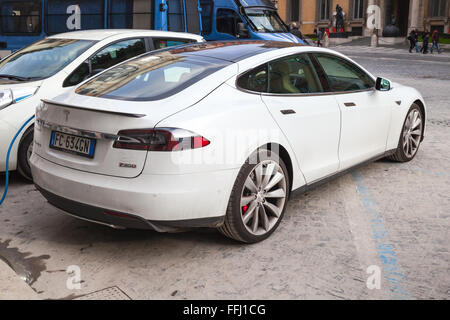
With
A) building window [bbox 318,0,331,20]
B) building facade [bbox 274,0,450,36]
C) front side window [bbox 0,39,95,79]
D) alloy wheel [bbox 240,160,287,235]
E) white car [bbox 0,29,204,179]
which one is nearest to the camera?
alloy wheel [bbox 240,160,287,235]

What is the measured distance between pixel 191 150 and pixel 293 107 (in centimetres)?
123

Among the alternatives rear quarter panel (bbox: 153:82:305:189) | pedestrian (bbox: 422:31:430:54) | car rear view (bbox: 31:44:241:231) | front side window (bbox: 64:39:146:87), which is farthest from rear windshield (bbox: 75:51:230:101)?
pedestrian (bbox: 422:31:430:54)

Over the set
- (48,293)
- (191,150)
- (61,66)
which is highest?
(61,66)

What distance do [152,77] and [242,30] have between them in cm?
1402

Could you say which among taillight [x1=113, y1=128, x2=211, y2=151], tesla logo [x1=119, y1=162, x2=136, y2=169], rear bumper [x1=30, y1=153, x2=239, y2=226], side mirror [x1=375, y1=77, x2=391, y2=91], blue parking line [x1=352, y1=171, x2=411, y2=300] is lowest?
blue parking line [x1=352, y1=171, x2=411, y2=300]

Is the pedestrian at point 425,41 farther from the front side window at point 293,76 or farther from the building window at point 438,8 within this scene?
the front side window at point 293,76

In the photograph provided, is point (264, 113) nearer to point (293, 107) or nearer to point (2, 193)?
point (293, 107)

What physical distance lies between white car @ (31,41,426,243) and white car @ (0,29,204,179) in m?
1.44

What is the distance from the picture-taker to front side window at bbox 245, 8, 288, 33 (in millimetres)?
18141

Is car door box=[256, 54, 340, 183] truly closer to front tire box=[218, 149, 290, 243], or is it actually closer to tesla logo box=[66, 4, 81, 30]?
front tire box=[218, 149, 290, 243]

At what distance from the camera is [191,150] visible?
3.57 m

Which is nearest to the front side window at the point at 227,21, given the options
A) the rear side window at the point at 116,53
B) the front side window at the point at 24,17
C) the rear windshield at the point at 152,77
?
the front side window at the point at 24,17

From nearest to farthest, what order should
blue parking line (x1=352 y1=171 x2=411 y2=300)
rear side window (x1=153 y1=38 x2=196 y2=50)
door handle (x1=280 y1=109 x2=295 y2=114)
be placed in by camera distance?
1. blue parking line (x1=352 y1=171 x2=411 y2=300)
2. door handle (x1=280 y1=109 x2=295 y2=114)
3. rear side window (x1=153 y1=38 x2=196 y2=50)


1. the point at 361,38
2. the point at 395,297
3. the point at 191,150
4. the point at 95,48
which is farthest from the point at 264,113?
the point at 361,38
